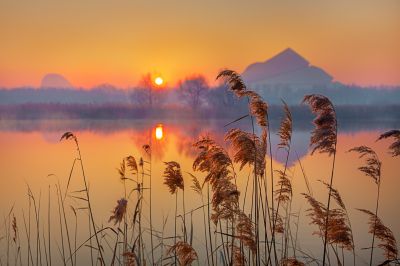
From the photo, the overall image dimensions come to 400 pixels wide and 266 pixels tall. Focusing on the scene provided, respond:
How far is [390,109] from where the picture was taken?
1901 inches

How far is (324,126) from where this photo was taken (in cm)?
287

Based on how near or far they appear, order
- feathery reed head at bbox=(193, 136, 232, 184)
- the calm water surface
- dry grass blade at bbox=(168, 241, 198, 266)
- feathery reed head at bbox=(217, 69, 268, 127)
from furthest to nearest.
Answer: the calm water surface → feathery reed head at bbox=(193, 136, 232, 184) → feathery reed head at bbox=(217, 69, 268, 127) → dry grass blade at bbox=(168, 241, 198, 266)

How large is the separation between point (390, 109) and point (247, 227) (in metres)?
49.0

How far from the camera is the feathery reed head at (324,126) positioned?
2859 millimetres

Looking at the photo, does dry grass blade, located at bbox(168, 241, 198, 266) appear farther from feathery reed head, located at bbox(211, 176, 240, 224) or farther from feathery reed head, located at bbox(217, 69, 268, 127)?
feathery reed head, located at bbox(217, 69, 268, 127)

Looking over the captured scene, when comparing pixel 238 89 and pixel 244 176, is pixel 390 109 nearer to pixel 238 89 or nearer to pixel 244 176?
pixel 244 176

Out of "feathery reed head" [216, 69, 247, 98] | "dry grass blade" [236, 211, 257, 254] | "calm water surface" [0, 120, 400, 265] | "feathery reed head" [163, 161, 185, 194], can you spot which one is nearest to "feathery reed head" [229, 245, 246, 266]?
"dry grass blade" [236, 211, 257, 254]

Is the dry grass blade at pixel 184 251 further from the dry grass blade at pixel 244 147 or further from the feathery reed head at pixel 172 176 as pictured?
the feathery reed head at pixel 172 176

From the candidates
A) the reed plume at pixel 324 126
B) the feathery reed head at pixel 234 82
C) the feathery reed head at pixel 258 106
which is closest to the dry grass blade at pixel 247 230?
the reed plume at pixel 324 126

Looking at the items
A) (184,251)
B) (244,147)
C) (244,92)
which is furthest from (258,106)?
(184,251)

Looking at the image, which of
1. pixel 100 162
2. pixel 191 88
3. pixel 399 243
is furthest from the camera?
pixel 191 88

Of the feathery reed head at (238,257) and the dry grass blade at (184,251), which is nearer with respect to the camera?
the dry grass blade at (184,251)

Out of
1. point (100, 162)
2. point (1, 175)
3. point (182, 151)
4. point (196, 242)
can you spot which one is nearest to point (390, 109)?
point (182, 151)

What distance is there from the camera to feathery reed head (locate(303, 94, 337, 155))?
9.38 ft
